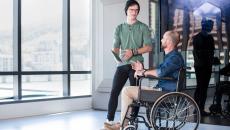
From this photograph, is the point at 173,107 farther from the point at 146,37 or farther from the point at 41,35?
the point at 41,35

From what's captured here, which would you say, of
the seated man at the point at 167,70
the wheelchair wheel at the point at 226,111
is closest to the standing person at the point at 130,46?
the seated man at the point at 167,70

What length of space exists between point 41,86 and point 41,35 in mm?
801

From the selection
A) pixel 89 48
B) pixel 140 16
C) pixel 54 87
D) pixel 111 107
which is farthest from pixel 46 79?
pixel 111 107

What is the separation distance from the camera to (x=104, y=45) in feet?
18.0

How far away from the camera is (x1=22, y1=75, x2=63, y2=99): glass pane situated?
199 inches

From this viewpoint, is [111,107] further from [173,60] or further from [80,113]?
[80,113]

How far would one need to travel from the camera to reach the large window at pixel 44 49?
4859 millimetres

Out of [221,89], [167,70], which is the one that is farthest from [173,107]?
[221,89]

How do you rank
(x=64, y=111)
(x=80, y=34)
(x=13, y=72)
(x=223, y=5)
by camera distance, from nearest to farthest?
(x=223, y=5), (x=13, y=72), (x=64, y=111), (x=80, y=34)

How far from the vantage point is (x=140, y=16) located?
507 centimetres

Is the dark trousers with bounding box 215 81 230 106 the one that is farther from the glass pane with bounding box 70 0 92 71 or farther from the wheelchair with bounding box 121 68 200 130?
the glass pane with bounding box 70 0 92 71

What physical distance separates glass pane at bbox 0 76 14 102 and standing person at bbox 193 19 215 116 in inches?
103

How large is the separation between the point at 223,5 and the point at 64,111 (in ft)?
9.41

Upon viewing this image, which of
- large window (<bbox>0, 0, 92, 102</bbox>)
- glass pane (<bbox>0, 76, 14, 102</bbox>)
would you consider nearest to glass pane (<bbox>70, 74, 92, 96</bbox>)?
large window (<bbox>0, 0, 92, 102</bbox>)
